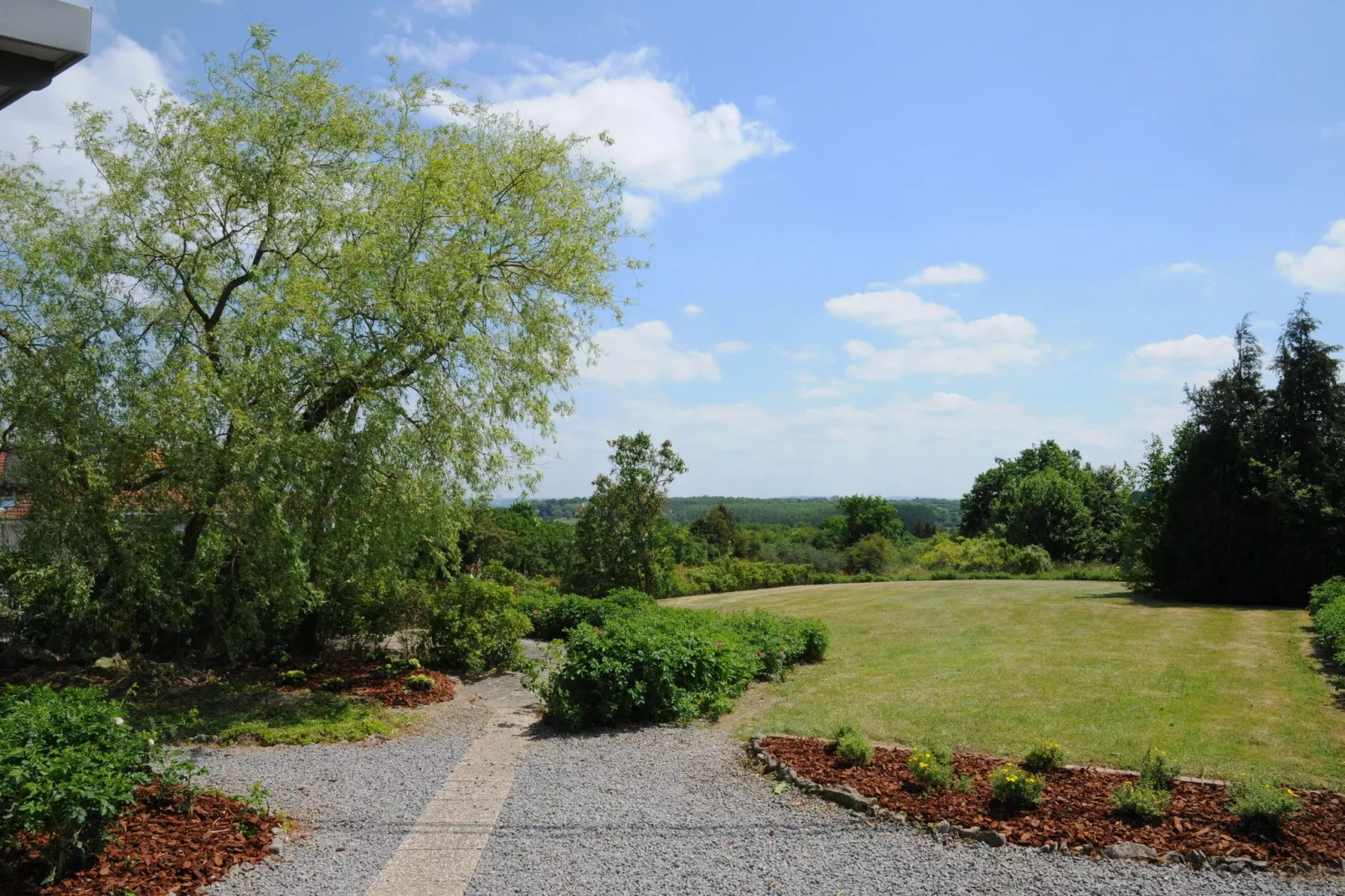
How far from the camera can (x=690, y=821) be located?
5.28m

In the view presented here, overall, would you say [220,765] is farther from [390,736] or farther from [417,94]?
[417,94]

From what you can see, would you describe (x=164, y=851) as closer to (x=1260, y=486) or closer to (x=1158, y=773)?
(x=1158, y=773)

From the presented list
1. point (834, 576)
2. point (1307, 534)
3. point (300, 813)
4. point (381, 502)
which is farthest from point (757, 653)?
point (834, 576)

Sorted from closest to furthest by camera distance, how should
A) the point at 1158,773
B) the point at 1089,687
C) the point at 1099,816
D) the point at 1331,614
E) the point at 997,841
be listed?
1. the point at 997,841
2. the point at 1099,816
3. the point at 1158,773
4. the point at 1089,687
5. the point at 1331,614

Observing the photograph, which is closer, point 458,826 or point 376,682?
point 458,826

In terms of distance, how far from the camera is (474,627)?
35.0ft

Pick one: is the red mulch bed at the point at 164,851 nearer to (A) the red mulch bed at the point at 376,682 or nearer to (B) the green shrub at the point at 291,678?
(A) the red mulch bed at the point at 376,682

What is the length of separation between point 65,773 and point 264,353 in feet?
18.1

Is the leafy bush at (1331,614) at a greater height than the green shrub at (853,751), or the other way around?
the leafy bush at (1331,614)

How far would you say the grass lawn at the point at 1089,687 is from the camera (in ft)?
22.7

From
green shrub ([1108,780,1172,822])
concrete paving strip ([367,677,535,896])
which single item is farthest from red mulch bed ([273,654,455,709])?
green shrub ([1108,780,1172,822])

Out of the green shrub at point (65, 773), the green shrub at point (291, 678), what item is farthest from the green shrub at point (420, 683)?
the green shrub at point (65, 773)

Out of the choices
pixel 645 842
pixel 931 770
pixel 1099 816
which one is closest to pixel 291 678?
pixel 645 842

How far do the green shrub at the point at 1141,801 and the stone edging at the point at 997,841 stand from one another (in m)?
0.36
